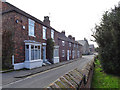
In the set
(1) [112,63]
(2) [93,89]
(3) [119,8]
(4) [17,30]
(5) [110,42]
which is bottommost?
(2) [93,89]

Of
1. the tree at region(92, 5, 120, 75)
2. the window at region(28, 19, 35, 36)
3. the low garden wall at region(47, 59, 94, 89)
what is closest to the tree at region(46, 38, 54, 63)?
the window at region(28, 19, 35, 36)

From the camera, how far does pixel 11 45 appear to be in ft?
39.1

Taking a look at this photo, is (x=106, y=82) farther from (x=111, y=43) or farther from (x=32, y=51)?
(x=32, y=51)

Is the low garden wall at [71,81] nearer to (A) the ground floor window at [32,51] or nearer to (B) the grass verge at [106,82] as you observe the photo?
(B) the grass verge at [106,82]

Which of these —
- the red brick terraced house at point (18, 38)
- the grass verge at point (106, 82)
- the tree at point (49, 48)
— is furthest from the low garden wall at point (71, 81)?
the tree at point (49, 48)

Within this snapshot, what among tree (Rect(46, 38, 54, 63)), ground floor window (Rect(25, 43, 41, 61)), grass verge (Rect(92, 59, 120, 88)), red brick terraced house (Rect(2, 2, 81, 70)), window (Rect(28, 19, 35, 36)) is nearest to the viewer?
grass verge (Rect(92, 59, 120, 88))

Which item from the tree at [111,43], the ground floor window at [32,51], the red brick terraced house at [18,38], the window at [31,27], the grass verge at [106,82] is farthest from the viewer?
the window at [31,27]

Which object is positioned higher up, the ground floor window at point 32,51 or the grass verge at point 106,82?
the ground floor window at point 32,51

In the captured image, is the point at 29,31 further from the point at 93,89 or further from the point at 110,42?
the point at 93,89

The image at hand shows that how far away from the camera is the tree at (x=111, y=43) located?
9.45 metres

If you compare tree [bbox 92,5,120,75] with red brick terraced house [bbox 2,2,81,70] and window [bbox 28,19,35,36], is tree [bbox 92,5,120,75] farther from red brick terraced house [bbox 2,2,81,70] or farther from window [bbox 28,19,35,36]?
window [bbox 28,19,35,36]

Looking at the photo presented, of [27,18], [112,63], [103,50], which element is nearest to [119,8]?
[103,50]

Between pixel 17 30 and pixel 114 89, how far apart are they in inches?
462

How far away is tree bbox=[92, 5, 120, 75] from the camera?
945 centimetres
